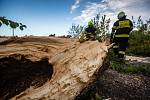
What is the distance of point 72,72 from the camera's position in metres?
2.75

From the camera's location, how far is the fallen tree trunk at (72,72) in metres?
2.50

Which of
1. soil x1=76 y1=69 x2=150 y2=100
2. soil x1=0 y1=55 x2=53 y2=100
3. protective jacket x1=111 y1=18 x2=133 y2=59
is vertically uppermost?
protective jacket x1=111 y1=18 x2=133 y2=59

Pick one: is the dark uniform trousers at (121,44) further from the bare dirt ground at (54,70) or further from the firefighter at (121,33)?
the bare dirt ground at (54,70)

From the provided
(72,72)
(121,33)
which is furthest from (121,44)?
(72,72)

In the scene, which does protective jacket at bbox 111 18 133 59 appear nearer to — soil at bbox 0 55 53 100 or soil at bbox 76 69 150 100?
soil at bbox 76 69 150 100

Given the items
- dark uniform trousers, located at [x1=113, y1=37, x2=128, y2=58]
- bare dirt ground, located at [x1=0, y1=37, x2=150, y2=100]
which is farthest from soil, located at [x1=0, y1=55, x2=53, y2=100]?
dark uniform trousers, located at [x1=113, y1=37, x2=128, y2=58]

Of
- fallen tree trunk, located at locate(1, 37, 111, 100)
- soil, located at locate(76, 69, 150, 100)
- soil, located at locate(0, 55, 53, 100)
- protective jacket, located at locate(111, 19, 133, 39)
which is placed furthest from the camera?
protective jacket, located at locate(111, 19, 133, 39)

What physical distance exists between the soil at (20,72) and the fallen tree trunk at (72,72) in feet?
0.57

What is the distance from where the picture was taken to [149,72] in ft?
19.6

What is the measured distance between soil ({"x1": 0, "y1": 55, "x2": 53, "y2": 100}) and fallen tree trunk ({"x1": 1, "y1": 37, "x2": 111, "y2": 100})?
0.17m

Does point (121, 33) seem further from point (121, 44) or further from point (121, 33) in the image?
point (121, 44)

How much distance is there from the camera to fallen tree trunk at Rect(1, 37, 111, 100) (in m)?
2.50

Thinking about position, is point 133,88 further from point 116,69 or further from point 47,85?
point 47,85

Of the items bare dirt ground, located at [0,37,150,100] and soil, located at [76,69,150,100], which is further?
soil, located at [76,69,150,100]
